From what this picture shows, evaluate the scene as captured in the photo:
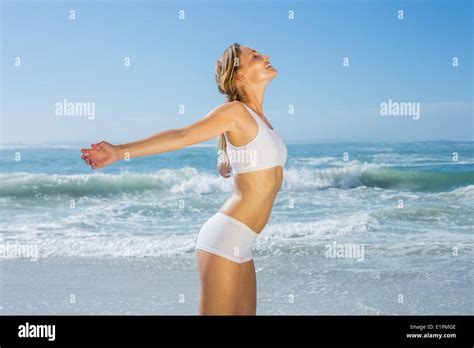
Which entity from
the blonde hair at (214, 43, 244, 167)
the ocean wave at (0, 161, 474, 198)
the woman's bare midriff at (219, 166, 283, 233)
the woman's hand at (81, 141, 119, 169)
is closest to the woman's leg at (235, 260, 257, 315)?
the woman's bare midriff at (219, 166, 283, 233)

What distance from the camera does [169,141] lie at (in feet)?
7.08

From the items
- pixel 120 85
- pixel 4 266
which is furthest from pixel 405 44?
pixel 4 266

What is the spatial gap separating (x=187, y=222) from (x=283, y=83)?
570 cm

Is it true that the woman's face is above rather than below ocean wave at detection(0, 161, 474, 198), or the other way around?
above

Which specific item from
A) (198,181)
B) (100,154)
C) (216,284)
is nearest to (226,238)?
(216,284)

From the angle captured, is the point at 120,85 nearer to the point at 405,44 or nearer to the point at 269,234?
the point at 405,44

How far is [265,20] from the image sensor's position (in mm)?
13688

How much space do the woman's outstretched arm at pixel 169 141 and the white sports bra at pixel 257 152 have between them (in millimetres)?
86

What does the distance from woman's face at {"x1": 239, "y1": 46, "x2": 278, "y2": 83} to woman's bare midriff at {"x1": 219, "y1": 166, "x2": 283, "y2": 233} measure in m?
0.36

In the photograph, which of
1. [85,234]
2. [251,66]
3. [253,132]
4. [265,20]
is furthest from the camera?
[265,20]

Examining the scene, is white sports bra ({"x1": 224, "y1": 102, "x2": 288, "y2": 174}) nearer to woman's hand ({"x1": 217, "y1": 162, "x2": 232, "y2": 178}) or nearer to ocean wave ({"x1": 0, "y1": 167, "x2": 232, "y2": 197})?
woman's hand ({"x1": 217, "y1": 162, "x2": 232, "y2": 178})

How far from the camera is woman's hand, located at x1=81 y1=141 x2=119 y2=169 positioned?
201cm

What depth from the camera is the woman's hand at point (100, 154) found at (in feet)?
6.58

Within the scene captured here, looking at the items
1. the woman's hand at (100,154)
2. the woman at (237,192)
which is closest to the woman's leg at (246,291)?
the woman at (237,192)
